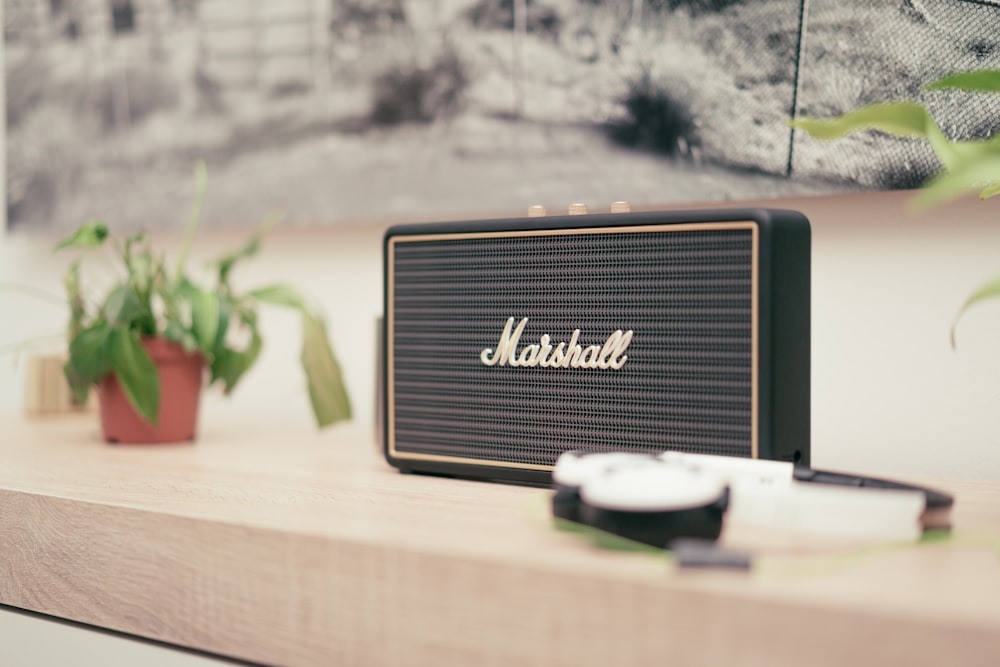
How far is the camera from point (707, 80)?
2.76 ft

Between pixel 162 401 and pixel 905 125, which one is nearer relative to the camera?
pixel 905 125

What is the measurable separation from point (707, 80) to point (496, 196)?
26cm

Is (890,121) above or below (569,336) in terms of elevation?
above

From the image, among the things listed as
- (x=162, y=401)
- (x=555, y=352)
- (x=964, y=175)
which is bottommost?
(x=162, y=401)

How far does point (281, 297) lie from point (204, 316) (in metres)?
0.08

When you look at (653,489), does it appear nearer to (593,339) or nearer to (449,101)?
(593,339)

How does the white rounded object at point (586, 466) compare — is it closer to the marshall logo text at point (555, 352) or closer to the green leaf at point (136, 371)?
the marshall logo text at point (555, 352)

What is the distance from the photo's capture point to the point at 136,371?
87 cm

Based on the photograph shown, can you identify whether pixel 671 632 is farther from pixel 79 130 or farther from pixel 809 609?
pixel 79 130

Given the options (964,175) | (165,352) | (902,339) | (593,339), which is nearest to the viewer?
(964,175)

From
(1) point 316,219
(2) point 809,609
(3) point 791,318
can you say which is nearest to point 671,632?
(2) point 809,609

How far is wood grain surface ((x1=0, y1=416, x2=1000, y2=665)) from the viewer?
0.38m

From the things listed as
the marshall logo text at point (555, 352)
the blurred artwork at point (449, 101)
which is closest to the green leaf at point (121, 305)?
the blurred artwork at point (449, 101)

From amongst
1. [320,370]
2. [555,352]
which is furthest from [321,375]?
[555,352]
